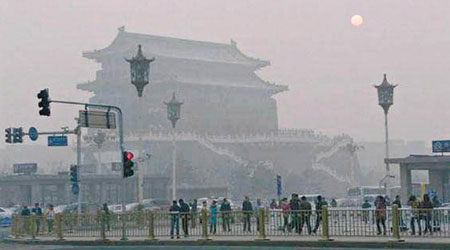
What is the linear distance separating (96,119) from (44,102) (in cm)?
367

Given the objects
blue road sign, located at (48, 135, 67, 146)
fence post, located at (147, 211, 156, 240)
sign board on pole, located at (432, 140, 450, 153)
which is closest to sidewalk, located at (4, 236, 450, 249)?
fence post, located at (147, 211, 156, 240)

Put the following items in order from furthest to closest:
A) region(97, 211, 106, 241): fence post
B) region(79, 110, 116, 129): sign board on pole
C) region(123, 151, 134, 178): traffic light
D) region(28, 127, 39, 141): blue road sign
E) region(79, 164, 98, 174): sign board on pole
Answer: region(79, 164, 98, 174): sign board on pole → region(28, 127, 39, 141): blue road sign → region(79, 110, 116, 129): sign board on pole → region(97, 211, 106, 241): fence post → region(123, 151, 134, 178): traffic light

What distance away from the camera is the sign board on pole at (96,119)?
1298 inches

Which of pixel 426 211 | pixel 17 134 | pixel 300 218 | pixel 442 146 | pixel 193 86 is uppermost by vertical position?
pixel 193 86

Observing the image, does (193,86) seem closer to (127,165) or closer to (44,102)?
(44,102)

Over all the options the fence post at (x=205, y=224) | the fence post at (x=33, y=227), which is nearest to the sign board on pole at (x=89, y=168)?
the fence post at (x=33, y=227)

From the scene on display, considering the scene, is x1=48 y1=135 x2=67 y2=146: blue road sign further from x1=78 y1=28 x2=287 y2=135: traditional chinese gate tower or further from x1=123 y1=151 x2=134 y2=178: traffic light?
x1=78 y1=28 x2=287 y2=135: traditional chinese gate tower

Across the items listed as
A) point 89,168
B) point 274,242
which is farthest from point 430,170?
point 89,168

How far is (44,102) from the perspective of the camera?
3036 centimetres

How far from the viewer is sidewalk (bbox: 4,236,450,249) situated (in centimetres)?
2403

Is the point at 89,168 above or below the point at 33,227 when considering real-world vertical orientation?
above

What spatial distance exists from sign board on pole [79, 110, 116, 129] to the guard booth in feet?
42.4

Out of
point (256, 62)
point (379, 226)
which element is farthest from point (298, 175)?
point (379, 226)

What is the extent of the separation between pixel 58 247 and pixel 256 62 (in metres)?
85.1
